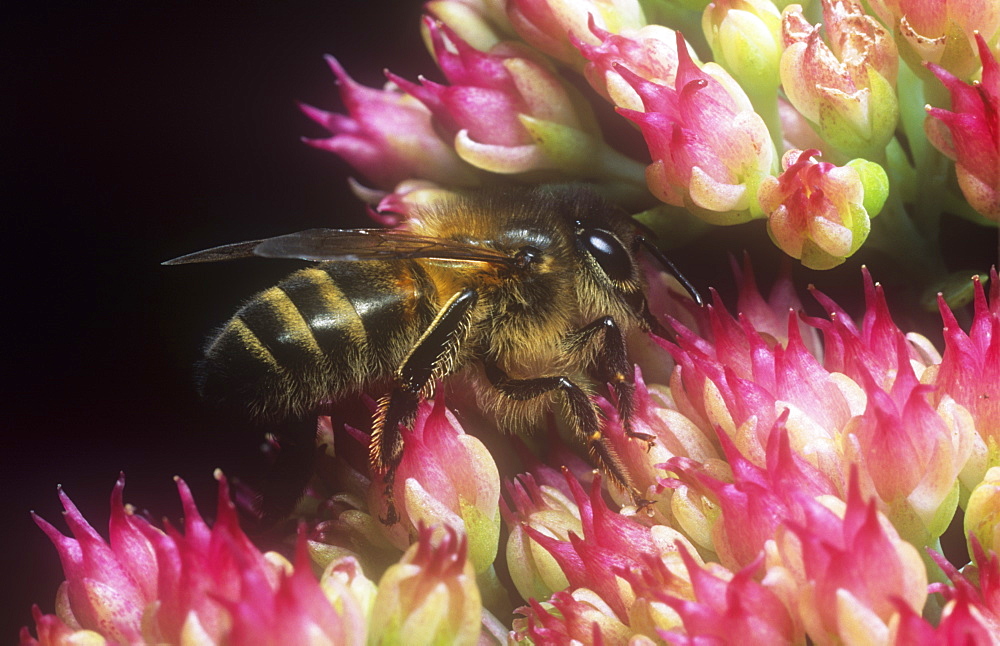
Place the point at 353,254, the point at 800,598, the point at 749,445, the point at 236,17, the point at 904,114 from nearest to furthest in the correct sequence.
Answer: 1. the point at 800,598
2. the point at 749,445
3. the point at 353,254
4. the point at 904,114
5. the point at 236,17

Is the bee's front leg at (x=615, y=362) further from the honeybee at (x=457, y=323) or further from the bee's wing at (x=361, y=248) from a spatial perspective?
the bee's wing at (x=361, y=248)

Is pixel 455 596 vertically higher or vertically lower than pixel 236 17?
lower

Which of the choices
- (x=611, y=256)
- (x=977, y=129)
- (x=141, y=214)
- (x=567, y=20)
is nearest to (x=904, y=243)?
(x=977, y=129)

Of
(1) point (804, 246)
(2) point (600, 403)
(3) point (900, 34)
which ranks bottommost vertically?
(2) point (600, 403)

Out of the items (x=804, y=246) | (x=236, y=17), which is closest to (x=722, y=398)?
(x=804, y=246)

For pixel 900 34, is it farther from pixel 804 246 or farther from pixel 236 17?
pixel 236 17

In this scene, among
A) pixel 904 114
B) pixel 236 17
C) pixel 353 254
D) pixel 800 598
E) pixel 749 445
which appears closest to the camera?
pixel 800 598

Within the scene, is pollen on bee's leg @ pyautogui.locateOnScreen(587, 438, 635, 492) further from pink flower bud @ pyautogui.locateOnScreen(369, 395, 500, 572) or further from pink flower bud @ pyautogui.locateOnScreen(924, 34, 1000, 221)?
pink flower bud @ pyautogui.locateOnScreen(924, 34, 1000, 221)
